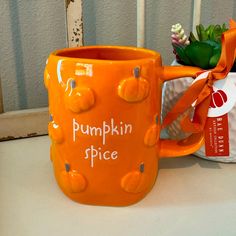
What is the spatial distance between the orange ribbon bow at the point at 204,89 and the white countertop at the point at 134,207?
7cm

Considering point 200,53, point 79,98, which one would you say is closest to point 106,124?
point 79,98

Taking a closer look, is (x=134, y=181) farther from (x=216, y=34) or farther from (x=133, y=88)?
(x=216, y=34)

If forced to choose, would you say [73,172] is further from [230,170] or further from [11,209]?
[230,170]

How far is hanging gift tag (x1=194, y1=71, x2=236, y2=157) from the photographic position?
375 millimetres

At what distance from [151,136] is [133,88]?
6 cm

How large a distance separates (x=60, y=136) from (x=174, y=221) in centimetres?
14

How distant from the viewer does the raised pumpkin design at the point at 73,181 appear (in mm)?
342

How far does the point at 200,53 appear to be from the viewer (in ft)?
1.29

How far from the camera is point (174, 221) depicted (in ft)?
1.09

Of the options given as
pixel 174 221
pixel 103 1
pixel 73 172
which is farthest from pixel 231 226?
pixel 103 1

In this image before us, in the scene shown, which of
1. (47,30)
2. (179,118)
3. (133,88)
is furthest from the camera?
(47,30)

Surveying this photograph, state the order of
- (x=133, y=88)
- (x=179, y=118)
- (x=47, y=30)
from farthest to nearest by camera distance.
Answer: (x=47, y=30), (x=179, y=118), (x=133, y=88)

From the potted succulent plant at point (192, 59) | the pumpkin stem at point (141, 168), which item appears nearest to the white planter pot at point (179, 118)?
the potted succulent plant at point (192, 59)

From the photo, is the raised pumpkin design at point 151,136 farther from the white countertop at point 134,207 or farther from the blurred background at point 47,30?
the blurred background at point 47,30
